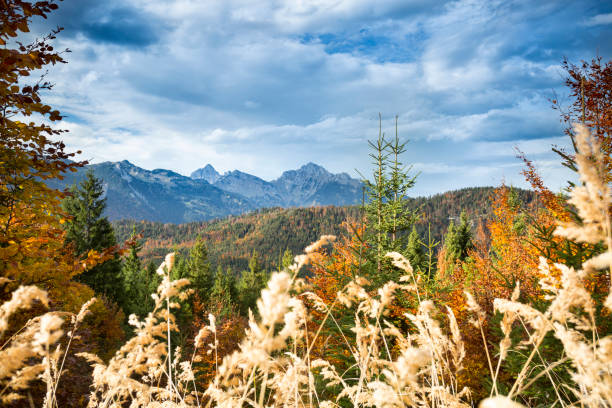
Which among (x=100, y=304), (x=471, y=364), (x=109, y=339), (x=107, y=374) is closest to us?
(x=107, y=374)

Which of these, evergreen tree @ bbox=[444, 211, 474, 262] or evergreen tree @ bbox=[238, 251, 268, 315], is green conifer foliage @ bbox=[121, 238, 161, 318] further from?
evergreen tree @ bbox=[444, 211, 474, 262]

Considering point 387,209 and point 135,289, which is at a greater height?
point 387,209

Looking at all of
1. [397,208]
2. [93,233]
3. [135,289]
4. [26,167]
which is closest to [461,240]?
[397,208]

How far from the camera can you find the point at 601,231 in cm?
101

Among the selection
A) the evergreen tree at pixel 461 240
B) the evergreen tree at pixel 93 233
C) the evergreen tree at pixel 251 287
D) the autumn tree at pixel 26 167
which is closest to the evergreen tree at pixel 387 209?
the autumn tree at pixel 26 167

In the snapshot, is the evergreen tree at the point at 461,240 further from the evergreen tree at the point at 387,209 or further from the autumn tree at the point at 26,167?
the autumn tree at the point at 26,167

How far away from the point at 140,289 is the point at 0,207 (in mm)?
30144

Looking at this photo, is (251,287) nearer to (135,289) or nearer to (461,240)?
(135,289)

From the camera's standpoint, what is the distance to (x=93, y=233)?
24.3m

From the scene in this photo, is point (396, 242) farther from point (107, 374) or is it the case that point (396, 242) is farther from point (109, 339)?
point (109, 339)

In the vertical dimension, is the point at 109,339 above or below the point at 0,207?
below

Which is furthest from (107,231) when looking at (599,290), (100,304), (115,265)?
(599,290)

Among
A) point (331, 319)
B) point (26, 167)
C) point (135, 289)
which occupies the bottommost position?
point (135, 289)

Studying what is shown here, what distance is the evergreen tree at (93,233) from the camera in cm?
2292
